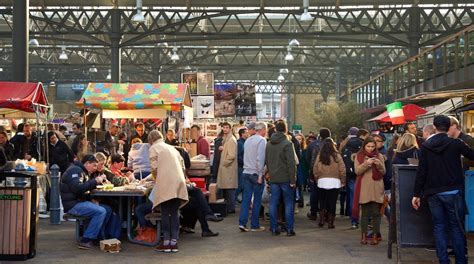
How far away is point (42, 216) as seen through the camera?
13945mm

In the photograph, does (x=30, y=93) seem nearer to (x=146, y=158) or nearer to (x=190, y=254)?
(x=146, y=158)

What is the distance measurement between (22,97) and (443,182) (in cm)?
829

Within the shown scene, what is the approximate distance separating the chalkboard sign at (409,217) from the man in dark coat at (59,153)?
832cm

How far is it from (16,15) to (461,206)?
12802mm

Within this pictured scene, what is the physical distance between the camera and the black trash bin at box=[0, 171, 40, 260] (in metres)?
9.09

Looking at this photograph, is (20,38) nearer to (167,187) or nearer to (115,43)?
(167,187)

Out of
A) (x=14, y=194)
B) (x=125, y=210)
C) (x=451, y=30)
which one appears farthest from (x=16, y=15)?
(x=451, y=30)

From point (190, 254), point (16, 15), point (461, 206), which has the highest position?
point (16, 15)

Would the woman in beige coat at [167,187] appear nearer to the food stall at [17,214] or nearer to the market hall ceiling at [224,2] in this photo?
the food stall at [17,214]

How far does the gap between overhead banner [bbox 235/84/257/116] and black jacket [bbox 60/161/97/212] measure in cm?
1304

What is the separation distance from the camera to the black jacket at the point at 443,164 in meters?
8.28

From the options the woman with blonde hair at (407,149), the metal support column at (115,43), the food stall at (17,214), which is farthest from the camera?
the metal support column at (115,43)

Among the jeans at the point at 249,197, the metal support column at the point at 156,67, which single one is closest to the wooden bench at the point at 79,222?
the jeans at the point at 249,197

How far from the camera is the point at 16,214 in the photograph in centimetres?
910
